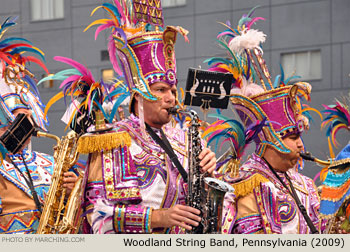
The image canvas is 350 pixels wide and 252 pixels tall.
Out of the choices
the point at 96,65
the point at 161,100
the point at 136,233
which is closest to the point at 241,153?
the point at 161,100

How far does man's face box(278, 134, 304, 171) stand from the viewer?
20.1 feet

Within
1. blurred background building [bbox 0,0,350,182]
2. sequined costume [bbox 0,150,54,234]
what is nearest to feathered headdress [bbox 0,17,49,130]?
sequined costume [bbox 0,150,54,234]

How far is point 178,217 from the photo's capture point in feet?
14.4

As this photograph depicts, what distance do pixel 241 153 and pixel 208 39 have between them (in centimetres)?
708

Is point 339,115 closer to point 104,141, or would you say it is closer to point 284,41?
point 104,141

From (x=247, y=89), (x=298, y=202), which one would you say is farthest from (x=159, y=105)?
(x=298, y=202)

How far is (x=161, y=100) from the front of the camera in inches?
190

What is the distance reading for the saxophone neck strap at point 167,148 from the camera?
4730 millimetres

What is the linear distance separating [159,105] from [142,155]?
1.16 ft

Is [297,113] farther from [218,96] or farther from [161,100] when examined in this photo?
[161,100]

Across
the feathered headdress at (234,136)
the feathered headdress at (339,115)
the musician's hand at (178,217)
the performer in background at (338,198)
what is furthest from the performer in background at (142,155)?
the feathered headdress at (339,115)

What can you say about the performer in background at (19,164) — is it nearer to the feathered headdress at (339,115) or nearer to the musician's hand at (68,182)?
the musician's hand at (68,182)

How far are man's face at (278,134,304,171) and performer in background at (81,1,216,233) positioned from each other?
53.1 inches

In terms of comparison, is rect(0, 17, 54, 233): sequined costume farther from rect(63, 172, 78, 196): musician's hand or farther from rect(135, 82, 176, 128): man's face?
rect(135, 82, 176, 128): man's face
